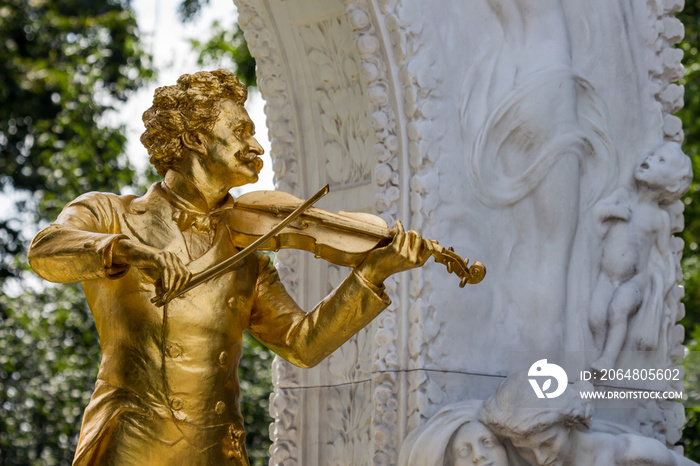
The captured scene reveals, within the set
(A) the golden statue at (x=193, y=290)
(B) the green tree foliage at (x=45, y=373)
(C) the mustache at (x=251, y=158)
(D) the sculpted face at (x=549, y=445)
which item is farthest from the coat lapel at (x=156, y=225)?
(B) the green tree foliage at (x=45, y=373)

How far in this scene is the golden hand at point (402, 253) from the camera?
3074mm

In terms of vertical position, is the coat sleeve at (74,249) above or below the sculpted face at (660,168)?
below

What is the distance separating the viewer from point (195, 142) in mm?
3260

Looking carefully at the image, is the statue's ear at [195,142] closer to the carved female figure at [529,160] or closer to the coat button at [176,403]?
the coat button at [176,403]

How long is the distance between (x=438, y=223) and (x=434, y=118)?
39 cm

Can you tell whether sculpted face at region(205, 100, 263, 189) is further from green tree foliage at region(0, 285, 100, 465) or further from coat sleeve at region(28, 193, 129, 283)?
green tree foliage at region(0, 285, 100, 465)

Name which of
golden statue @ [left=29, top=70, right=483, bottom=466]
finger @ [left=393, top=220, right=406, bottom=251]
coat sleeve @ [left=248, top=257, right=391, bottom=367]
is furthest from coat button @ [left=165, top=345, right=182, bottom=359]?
finger @ [left=393, top=220, right=406, bottom=251]

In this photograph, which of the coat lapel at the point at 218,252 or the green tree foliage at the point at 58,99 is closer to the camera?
the coat lapel at the point at 218,252

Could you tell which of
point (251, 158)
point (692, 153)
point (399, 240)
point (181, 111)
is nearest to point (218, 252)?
point (251, 158)

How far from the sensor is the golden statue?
3.12 meters

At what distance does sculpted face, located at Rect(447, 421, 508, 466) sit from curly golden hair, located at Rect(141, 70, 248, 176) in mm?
1474

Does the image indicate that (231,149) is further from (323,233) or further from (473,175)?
(473,175)

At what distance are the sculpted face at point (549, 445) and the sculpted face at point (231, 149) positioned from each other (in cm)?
144

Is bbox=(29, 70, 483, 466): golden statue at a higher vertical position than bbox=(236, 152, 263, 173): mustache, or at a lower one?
lower
